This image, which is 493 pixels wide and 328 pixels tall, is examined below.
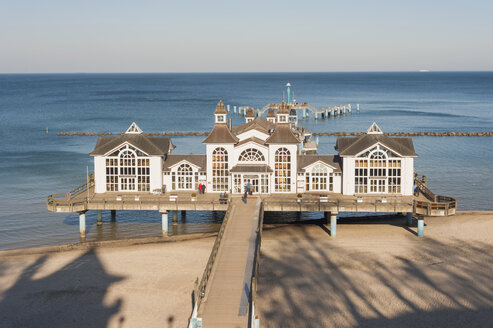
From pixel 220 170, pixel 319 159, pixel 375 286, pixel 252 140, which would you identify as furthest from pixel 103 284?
pixel 319 159

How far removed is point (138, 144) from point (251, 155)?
28.2 feet

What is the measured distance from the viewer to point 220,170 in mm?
46125

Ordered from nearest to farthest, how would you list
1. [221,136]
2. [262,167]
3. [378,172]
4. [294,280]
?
[294,280]
[378,172]
[262,167]
[221,136]

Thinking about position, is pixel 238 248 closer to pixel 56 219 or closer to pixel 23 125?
Result: pixel 56 219

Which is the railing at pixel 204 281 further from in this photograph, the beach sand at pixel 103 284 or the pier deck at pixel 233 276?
the beach sand at pixel 103 284

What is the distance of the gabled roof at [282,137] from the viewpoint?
1783 inches

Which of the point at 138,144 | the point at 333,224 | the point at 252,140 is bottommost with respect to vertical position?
the point at 333,224

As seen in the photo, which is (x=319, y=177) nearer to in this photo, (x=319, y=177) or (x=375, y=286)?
(x=319, y=177)

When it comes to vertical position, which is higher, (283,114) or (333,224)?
(283,114)

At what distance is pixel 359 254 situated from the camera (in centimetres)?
3784

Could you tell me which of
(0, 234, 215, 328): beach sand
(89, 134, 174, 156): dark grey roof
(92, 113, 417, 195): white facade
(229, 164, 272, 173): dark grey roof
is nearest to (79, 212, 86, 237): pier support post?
(92, 113, 417, 195): white facade

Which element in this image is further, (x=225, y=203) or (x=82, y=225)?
(x=82, y=225)

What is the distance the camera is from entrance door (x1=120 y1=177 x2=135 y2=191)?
46438 mm

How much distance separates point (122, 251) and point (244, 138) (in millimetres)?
15580
